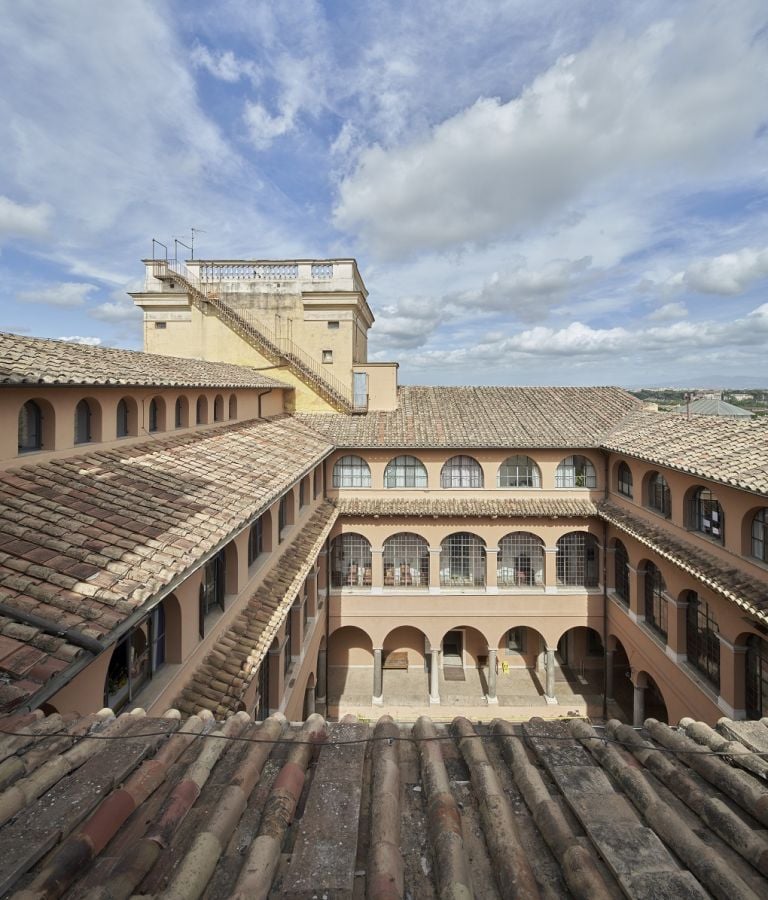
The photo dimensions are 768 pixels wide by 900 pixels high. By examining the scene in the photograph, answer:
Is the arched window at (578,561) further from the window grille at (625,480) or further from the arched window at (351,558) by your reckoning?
the arched window at (351,558)

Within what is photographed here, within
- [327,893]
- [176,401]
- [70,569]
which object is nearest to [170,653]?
[70,569]

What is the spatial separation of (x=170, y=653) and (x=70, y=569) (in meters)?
2.79

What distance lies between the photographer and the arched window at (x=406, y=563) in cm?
2203

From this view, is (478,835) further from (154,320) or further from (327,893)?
(154,320)

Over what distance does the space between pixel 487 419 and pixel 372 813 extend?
67.4ft

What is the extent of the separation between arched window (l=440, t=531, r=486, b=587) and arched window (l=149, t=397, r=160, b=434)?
43.8ft

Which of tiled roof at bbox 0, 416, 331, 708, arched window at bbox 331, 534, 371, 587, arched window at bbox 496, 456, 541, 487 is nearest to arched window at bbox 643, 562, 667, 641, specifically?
arched window at bbox 496, 456, 541, 487

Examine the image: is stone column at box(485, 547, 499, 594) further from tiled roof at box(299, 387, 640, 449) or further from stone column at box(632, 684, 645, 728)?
stone column at box(632, 684, 645, 728)

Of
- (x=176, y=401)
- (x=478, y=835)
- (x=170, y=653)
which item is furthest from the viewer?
(x=176, y=401)

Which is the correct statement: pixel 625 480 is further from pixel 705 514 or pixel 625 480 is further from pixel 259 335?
pixel 259 335

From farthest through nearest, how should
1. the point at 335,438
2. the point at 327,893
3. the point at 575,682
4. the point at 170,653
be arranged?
the point at 575,682, the point at 335,438, the point at 170,653, the point at 327,893

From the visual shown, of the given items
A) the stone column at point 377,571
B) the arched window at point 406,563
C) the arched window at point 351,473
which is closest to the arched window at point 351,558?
the stone column at point 377,571

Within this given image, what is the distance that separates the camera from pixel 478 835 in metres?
3.12

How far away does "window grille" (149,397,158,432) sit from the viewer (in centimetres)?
1166
